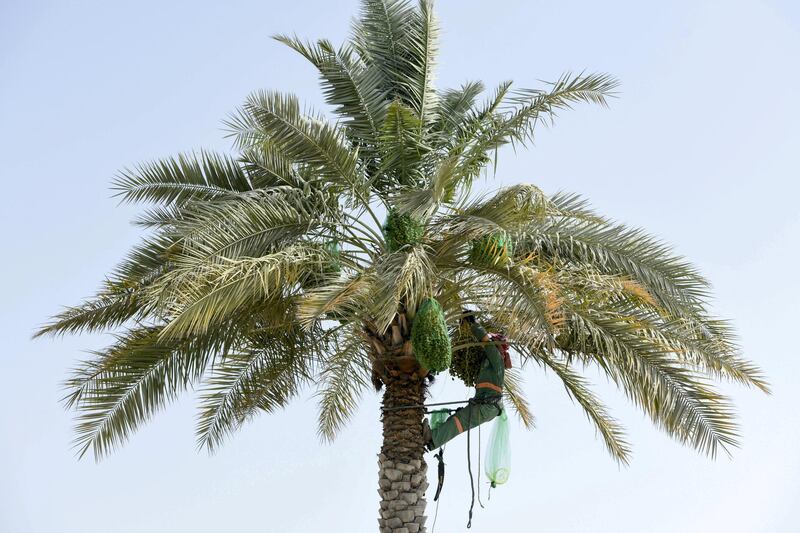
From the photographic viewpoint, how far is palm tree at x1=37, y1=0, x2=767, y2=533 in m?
10.1

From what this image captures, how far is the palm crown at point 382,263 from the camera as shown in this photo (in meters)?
10.0

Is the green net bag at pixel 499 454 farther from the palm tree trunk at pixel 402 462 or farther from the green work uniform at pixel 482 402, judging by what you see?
the palm tree trunk at pixel 402 462

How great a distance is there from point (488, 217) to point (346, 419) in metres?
5.21

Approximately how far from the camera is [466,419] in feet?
37.0

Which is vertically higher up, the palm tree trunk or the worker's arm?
the worker's arm

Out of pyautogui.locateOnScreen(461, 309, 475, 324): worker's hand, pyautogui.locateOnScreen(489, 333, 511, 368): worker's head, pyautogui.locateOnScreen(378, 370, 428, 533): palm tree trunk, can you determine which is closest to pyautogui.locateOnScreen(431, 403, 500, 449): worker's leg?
pyautogui.locateOnScreen(378, 370, 428, 533): palm tree trunk

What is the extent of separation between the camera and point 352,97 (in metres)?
11.4

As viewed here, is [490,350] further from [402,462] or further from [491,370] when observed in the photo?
[402,462]

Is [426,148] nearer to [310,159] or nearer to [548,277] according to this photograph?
[310,159]

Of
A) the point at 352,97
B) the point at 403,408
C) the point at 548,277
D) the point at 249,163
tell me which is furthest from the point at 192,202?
the point at 548,277

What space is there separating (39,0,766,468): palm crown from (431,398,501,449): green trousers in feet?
2.63

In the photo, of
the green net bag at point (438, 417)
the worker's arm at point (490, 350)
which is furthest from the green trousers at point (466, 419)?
the worker's arm at point (490, 350)

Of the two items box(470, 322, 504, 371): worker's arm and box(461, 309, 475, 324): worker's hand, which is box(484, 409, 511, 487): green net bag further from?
box(461, 309, 475, 324): worker's hand

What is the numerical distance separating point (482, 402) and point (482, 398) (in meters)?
0.04
